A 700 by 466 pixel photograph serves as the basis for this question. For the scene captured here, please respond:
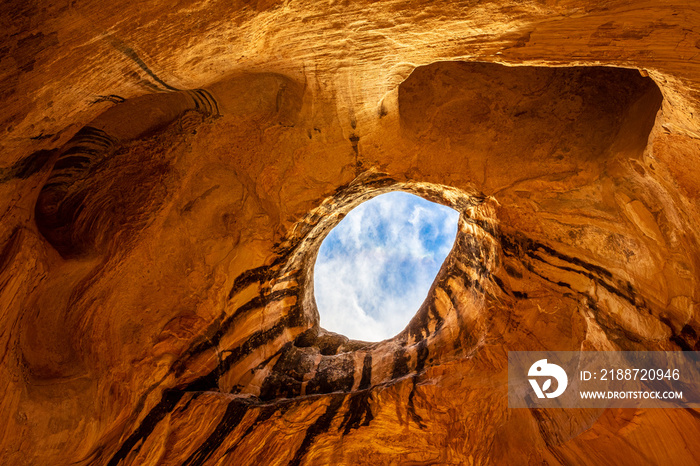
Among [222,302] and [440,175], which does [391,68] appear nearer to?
[440,175]

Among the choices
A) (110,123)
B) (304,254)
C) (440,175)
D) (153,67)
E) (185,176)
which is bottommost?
(304,254)

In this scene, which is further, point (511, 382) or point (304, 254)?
point (304, 254)

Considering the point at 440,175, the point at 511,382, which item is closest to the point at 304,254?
the point at 440,175

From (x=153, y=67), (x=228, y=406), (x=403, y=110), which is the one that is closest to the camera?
(x=153, y=67)

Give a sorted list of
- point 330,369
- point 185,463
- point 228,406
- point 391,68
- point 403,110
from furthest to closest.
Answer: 1. point 330,369
2. point 403,110
3. point 228,406
4. point 185,463
5. point 391,68

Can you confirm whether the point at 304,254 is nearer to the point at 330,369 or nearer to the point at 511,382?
the point at 330,369

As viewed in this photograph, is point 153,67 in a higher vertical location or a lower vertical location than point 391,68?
higher
